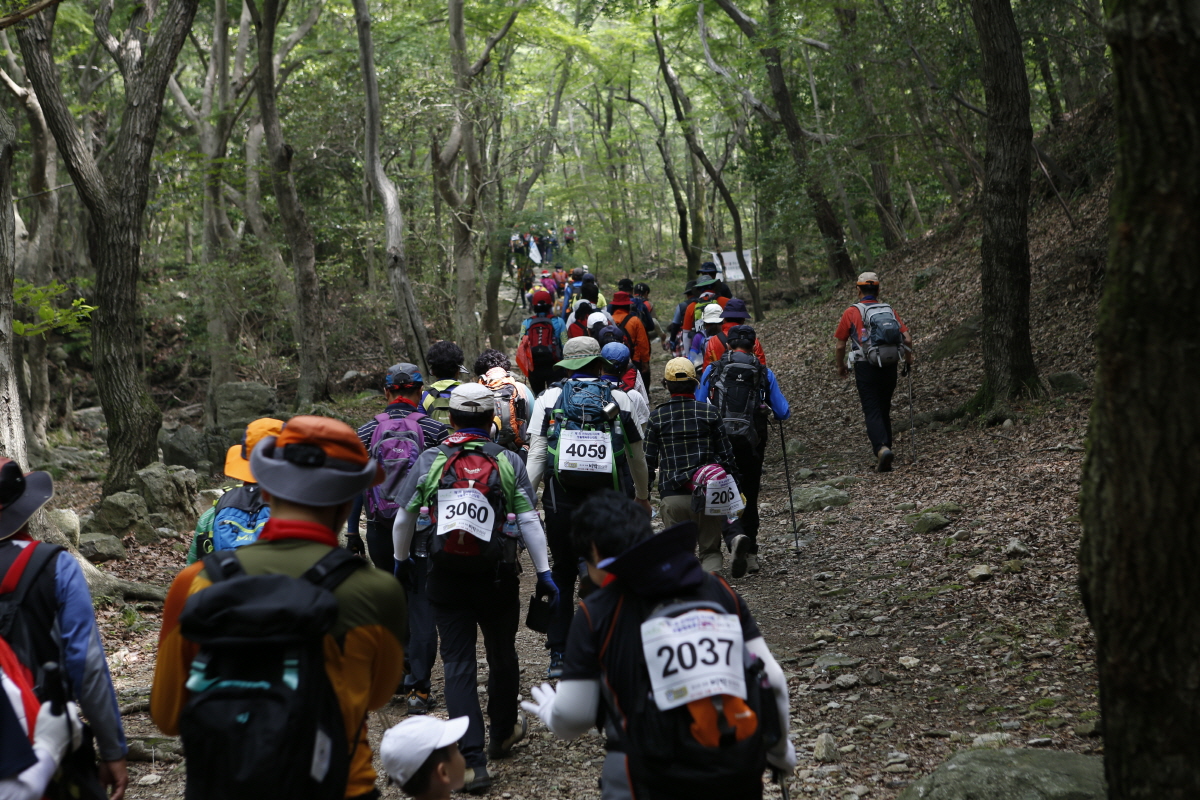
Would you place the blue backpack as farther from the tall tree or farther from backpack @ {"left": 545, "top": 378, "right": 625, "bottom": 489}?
the tall tree

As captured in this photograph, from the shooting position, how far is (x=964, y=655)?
569 centimetres

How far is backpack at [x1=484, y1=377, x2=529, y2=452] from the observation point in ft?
25.5

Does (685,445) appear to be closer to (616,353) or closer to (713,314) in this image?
(616,353)

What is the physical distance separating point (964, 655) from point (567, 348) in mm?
3768

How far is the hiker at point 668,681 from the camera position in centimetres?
260

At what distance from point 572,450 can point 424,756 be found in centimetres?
340

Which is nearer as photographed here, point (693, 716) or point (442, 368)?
point (693, 716)

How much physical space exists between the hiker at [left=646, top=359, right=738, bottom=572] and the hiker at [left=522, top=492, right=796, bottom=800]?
4.13m

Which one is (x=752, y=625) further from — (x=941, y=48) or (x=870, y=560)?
(x=941, y=48)

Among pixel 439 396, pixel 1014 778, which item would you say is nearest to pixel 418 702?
pixel 439 396

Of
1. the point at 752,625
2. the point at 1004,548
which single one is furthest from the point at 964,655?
the point at 752,625

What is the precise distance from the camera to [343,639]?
2.41m

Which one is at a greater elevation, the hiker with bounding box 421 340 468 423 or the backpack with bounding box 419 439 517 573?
the hiker with bounding box 421 340 468 423

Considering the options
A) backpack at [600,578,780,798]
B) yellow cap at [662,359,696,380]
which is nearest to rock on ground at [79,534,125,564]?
yellow cap at [662,359,696,380]
